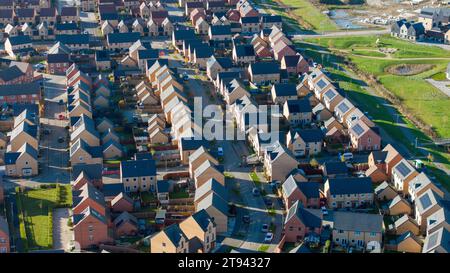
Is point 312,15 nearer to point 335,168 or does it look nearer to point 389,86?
point 389,86

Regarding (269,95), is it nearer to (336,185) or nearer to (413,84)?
(413,84)

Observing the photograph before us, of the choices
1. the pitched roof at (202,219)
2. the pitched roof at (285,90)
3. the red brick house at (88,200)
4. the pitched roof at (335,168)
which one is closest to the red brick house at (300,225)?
the pitched roof at (202,219)

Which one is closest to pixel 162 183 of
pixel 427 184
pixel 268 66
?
pixel 427 184

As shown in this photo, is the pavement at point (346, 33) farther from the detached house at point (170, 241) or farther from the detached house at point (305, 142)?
the detached house at point (170, 241)

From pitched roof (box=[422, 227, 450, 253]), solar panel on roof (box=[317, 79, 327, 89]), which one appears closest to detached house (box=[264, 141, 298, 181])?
pitched roof (box=[422, 227, 450, 253])

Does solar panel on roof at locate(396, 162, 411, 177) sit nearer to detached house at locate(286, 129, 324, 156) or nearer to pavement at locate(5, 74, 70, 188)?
detached house at locate(286, 129, 324, 156)

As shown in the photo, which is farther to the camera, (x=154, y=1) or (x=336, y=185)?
(x=154, y=1)
